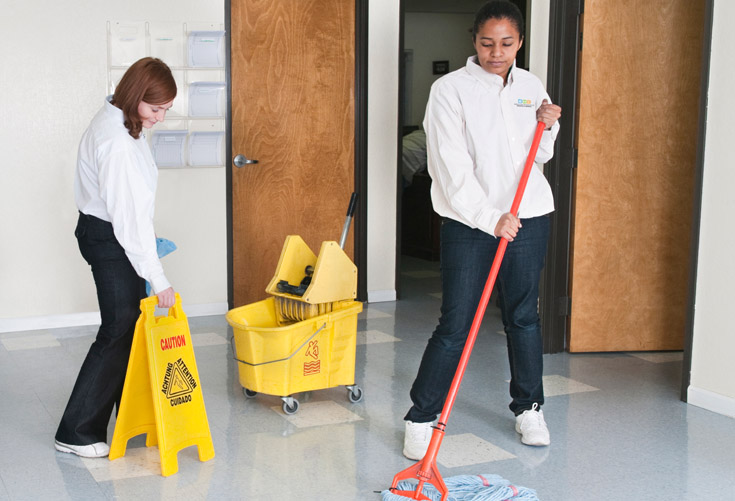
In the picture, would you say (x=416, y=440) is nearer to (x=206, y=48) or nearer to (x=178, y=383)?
(x=178, y=383)

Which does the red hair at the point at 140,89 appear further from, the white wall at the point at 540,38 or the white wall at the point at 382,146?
the white wall at the point at 382,146

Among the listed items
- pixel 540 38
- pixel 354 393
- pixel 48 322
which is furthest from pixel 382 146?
pixel 354 393

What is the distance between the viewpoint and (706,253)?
10.4 ft

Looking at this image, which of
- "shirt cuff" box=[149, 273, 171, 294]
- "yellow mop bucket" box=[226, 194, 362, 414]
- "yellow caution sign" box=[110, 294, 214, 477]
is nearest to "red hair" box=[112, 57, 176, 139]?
"shirt cuff" box=[149, 273, 171, 294]

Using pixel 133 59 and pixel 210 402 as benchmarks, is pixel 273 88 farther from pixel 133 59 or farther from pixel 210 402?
pixel 210 402

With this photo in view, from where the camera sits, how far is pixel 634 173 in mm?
3895

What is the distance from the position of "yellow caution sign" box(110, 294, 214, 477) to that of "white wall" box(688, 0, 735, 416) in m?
1.86

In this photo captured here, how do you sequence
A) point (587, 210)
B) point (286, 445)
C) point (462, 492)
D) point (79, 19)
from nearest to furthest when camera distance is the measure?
1. point (462, 492)
2. point (286, 445)
3. point (587, 210)
4. point (79, 19)

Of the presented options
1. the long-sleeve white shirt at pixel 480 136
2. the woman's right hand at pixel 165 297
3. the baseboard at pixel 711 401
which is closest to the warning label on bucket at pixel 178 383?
the woman's right hand at pixel 165 297

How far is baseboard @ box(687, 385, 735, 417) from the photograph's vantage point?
3084 mm

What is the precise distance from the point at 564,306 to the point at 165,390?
83.7 inches

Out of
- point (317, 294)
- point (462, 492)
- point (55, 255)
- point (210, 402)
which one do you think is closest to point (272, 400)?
point (210, 402)

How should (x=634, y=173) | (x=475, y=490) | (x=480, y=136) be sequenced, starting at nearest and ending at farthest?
1. (x=475, y=490)
2. (x=480, y=136)
3. (x=634, y=173)

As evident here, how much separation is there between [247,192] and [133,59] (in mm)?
945
